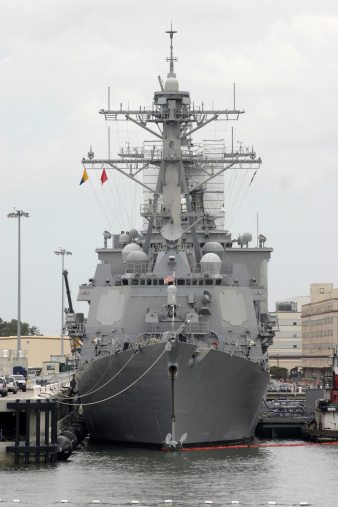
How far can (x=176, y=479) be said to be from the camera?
2855cm

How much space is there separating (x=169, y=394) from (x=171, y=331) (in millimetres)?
1986

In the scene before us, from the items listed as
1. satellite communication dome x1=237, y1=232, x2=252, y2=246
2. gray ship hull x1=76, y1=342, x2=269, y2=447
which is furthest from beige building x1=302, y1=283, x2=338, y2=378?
gray ship hull x1=76, y1=342, x2=269, y2=447

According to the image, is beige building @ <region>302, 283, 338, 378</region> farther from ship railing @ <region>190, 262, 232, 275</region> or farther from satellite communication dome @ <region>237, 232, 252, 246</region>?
ship railing @ <region>190, 262, 232, 275</region>

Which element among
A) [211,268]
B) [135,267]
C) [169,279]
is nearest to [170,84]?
[135,267]

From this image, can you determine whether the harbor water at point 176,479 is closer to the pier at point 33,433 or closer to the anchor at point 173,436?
the anchor at point 173,436

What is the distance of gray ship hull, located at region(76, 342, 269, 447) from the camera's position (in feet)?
106

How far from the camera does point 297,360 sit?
10981 centimetres

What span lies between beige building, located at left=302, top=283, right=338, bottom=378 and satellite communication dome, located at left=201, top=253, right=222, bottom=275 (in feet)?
162

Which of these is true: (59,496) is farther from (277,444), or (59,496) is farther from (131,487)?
(277,444)

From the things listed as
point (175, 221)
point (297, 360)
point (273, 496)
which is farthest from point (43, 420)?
point (297, 360)

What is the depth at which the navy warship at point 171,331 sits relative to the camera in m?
32.6

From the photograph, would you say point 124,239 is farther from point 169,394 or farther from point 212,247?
point 169,394

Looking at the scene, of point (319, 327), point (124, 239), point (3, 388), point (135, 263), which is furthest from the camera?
point (319, 327)

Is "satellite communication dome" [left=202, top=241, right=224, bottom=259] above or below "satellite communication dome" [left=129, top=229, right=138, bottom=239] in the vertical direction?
below
